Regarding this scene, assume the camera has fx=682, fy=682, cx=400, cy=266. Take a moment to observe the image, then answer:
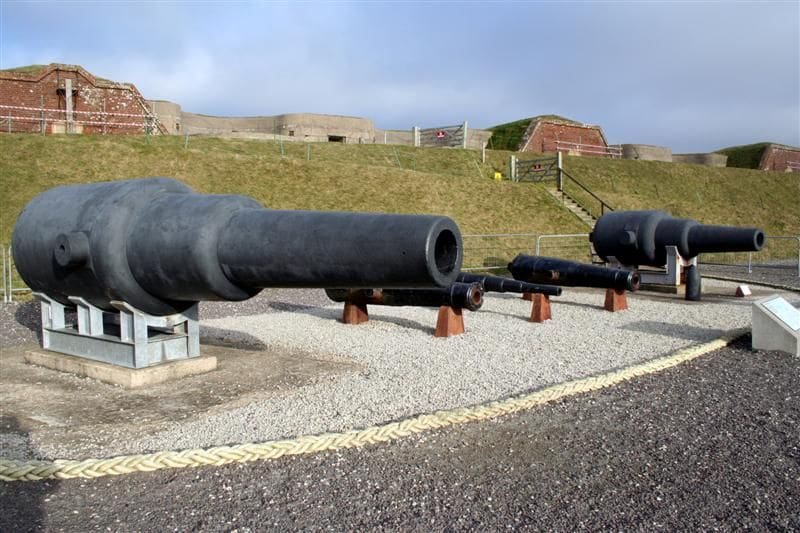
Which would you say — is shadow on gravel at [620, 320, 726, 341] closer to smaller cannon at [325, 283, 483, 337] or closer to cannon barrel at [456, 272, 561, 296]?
cannon barrel at [456, 272, 561, 296]

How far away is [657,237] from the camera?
33.7ft

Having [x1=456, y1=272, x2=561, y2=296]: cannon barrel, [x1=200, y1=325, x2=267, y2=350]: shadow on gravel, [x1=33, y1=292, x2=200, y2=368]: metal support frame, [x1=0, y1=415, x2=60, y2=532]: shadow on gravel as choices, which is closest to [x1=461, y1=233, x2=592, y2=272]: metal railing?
[x1=456, y1=272, x2=561, y2=296]: cannon barrel

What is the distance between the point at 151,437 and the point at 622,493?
2.37 metres

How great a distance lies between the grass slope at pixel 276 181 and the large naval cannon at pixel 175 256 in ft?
28.6

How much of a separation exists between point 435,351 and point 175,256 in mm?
2801

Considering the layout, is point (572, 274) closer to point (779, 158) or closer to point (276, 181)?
point (276, 181)

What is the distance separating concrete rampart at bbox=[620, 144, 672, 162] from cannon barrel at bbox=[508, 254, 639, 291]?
2775 cm

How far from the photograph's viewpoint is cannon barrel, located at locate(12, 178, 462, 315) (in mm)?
3129

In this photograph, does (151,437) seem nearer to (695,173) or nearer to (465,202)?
(465,202)

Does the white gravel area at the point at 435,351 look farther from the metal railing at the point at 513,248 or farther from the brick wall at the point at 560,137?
the brick wall at the point at 560,137

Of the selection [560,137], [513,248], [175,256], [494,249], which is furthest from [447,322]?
[560,137]

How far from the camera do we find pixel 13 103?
2080cm

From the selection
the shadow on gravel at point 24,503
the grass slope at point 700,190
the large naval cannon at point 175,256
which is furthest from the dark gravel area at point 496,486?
the grass slope at point 700,190

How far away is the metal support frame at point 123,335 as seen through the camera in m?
4.68
